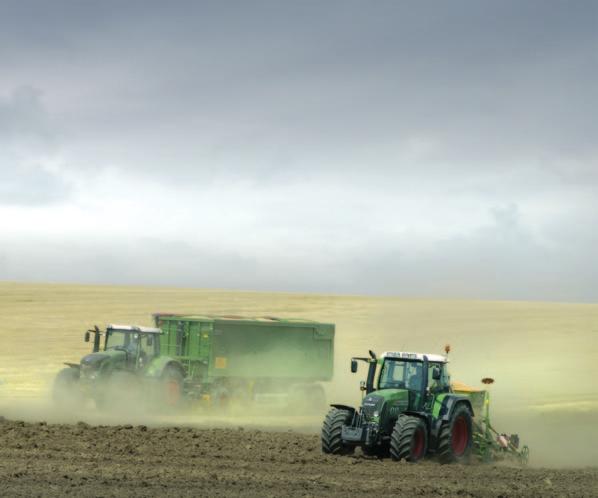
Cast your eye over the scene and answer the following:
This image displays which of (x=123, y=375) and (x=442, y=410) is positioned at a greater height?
(x=442, y=410)

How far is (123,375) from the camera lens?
91.4 ft

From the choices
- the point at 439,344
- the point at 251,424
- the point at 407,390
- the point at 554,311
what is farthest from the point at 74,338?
the point at 554,311

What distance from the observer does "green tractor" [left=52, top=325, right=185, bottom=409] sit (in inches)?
1094

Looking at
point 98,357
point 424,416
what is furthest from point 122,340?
point 424,416

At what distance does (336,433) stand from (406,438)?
1594mm

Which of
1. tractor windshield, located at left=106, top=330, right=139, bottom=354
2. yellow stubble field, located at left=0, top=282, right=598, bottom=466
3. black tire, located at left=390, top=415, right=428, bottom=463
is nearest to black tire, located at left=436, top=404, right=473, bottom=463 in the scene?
black tire, located at left=390, top=415, right=428, bottom=463

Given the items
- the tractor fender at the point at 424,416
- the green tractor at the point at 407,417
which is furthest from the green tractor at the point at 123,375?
the tractor fender at the point at 424,416

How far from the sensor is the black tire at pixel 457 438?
1898cm

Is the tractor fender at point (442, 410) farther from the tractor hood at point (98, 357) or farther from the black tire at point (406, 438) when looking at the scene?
the tractor hood at point (98, 357)

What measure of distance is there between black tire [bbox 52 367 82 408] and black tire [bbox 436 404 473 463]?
1293 centimetres

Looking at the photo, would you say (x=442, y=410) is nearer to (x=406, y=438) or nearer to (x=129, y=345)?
(x=406, y=438)

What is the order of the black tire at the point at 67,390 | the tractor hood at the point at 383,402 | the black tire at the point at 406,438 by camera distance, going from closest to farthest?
the black tire at the point at 406,438, the tractor hood at the point at 383,402, the black tire at the point at 67,390

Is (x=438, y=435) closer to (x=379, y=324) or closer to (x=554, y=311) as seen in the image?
(x=379, y=324)

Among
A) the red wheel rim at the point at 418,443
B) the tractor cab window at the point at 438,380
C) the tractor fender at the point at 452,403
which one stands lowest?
the red wheel rim at the point at 418,443
